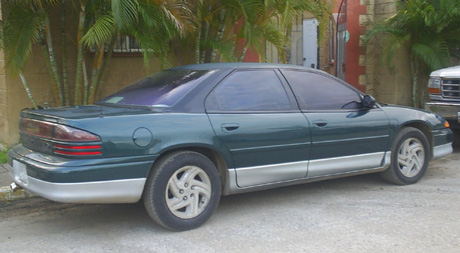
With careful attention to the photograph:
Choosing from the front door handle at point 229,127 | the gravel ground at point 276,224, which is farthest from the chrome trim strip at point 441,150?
the front door handle at point 229,127

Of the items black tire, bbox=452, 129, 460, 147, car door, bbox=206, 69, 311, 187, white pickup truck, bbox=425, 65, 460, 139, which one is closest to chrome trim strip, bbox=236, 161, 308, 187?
car door, bbox=206, 69, 311, 187

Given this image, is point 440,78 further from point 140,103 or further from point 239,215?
point 140,103

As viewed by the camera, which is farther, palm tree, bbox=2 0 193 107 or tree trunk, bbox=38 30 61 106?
tree trunk, bbox=38 30 61 106

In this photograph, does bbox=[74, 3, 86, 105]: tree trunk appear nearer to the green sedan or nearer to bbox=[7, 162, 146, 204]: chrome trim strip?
the green sedan

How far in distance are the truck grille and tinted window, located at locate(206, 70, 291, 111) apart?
13.7ft

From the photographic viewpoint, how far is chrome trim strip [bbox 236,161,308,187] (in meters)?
4.49

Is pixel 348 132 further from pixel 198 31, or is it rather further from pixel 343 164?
pixel 198 31

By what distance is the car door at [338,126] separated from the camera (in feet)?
16.3

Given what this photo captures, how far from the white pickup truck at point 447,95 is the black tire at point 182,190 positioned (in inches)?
197

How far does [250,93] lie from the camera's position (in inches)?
187

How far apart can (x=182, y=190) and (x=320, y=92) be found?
1948 mm

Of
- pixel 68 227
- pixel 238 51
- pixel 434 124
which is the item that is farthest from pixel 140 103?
pixel 238 51

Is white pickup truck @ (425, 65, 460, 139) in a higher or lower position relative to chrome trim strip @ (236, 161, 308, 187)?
higher

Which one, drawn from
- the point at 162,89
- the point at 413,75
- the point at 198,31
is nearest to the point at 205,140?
the point at 162,89
